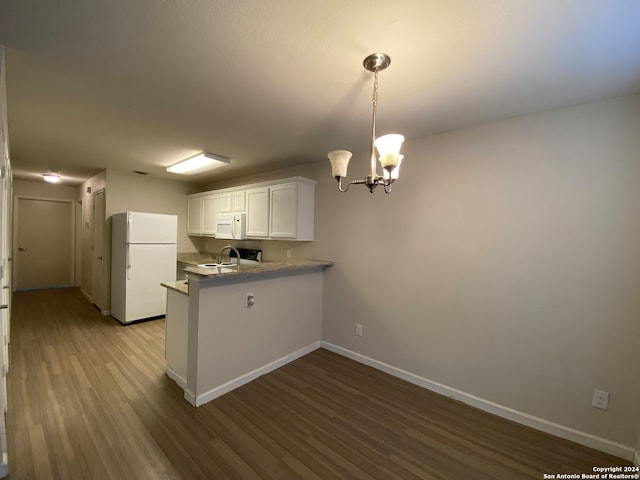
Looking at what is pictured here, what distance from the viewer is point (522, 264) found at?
212 centimetres

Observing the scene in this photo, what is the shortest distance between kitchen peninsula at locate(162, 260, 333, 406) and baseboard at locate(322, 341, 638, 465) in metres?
0.99

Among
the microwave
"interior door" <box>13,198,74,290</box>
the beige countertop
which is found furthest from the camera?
"interior door" <box>13,198,74,290</box>

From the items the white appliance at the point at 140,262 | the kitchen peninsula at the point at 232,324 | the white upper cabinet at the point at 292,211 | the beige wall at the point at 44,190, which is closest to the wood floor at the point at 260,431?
the kitchen peninsula at the point at 232,324

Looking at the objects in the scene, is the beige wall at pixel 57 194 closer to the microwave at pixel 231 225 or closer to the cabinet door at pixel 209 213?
the cabinet door at pixel 209 213

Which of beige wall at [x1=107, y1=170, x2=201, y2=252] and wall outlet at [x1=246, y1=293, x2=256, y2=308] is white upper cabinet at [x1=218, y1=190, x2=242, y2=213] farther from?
wall outlet at [x1=246, y1=293, x2=256, y2=308]

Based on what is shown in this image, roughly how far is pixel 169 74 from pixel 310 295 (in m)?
2.52

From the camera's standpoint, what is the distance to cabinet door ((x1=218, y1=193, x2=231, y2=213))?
14.2 feet

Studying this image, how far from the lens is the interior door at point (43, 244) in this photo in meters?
5.88

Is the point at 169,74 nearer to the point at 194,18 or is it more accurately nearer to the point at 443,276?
the point at 194,18

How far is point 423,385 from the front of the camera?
2.60 metres

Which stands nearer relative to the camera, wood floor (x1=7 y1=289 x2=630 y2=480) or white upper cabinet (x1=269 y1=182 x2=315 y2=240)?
wood floor (x1=7 y1=289 x2=630 y2=480)

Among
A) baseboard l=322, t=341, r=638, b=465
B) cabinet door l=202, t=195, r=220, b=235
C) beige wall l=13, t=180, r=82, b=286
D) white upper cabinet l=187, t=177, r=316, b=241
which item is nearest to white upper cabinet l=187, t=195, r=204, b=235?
cabinet door l=202, t=195, r=220, b=235

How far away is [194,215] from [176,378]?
332cm

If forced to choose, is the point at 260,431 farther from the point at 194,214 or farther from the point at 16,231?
A: the point at 16,231
